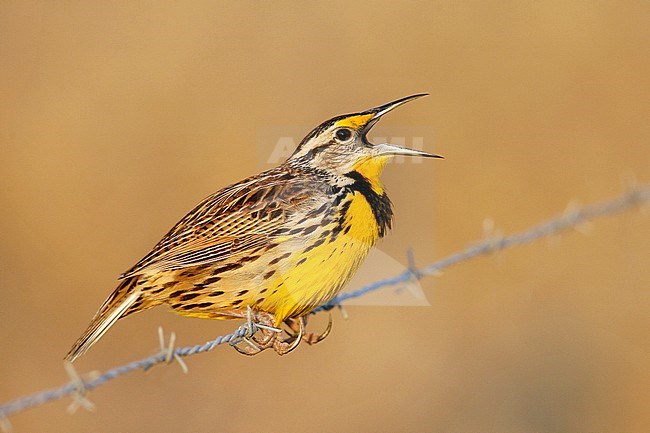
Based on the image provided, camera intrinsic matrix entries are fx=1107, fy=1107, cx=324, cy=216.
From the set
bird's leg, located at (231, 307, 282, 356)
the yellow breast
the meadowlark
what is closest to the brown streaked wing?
the meadowlark

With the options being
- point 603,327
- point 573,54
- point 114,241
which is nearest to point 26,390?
point 114,241

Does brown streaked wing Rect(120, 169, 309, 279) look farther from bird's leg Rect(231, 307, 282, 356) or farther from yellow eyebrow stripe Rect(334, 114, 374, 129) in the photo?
yellow eyebrow stripe Rect(334, 114, 374, 129)

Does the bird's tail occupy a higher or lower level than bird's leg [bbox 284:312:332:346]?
higher

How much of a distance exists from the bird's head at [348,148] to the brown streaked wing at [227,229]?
267mm

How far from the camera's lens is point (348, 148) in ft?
12.6

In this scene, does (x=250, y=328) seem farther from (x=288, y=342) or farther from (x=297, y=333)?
(x=297, y=333)

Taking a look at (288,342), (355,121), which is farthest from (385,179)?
(288,342)

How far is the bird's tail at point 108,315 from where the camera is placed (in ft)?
11.4

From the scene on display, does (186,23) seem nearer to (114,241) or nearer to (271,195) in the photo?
(114,241)

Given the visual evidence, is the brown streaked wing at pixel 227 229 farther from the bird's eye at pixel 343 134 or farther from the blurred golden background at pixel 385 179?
the blurred golden background at pixel 385 179

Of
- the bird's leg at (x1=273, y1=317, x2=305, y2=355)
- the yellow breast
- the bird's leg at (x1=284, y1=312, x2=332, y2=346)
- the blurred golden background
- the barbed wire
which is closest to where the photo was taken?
the barbed wire

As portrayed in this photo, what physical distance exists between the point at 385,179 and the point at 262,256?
2.80 m

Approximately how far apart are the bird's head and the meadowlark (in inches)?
5.0

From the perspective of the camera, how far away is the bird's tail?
346cm
